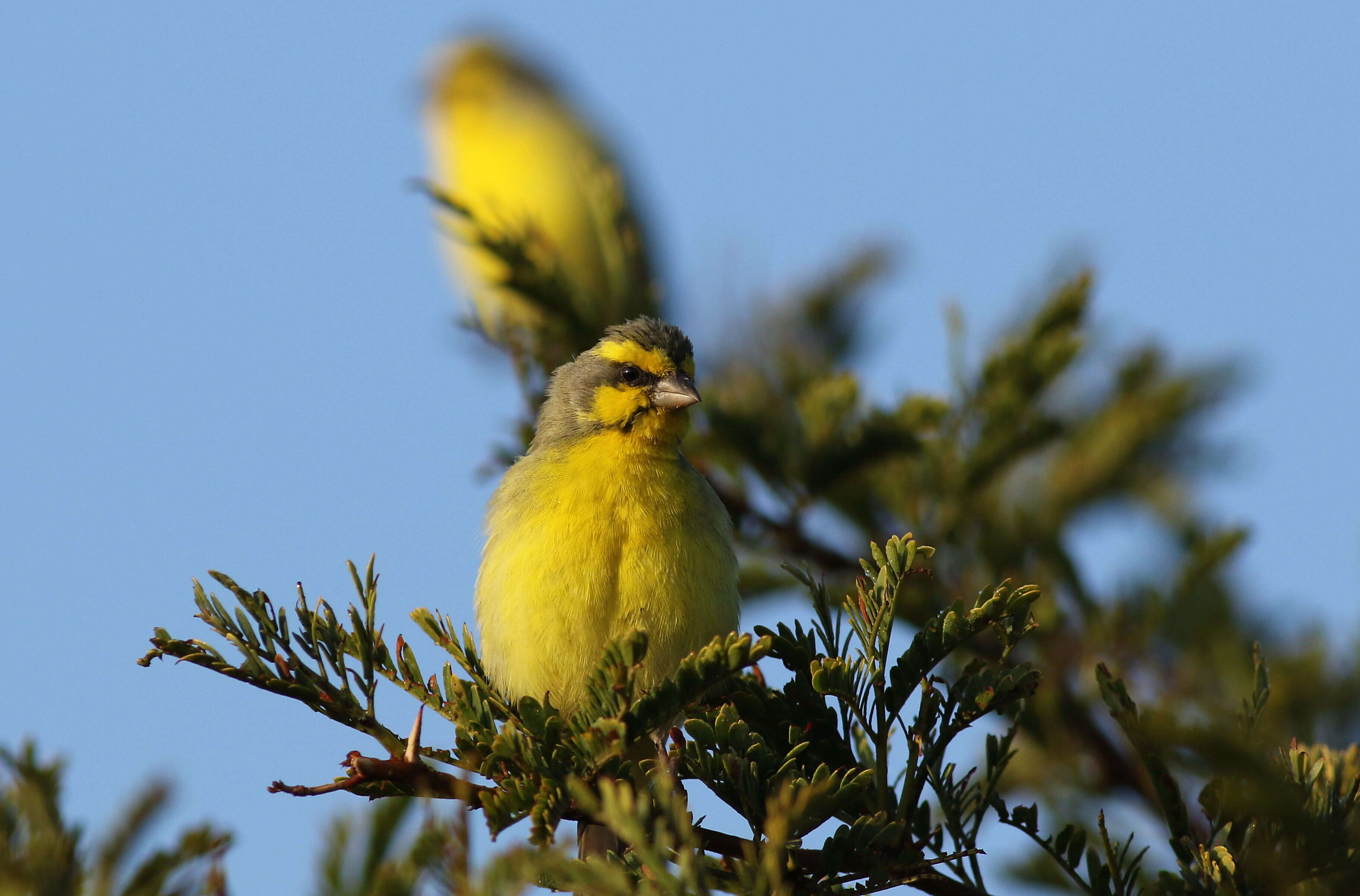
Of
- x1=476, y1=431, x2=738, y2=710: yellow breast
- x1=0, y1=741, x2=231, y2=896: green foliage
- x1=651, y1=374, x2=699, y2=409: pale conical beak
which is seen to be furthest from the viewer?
x1=651, y1=374, x2=699, y2=409: pale conical beak

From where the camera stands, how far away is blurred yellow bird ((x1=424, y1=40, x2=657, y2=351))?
462cm

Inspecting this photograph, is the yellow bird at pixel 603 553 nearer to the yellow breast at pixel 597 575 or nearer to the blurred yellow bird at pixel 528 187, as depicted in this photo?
the yellow breast at pixel 597 575

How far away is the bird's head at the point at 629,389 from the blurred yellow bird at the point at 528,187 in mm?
127

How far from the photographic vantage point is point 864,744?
2596mm

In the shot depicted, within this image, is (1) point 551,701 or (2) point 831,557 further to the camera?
(2) point 831,557

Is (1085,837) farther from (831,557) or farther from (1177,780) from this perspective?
(831,557)

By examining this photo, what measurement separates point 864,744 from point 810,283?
3.10 metres

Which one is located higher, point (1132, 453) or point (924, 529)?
point (1132, 453)

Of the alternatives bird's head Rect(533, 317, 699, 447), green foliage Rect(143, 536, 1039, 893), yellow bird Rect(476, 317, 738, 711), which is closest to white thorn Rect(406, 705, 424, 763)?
green foliage Rect(143, 536, 1039, 893)

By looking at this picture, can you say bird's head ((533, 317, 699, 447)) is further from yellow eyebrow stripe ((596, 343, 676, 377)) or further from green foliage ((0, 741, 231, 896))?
green foliage ((0, 741, 231, 896))

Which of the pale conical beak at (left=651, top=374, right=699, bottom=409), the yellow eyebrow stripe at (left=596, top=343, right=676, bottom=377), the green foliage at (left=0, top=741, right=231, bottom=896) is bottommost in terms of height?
the green foliage at (left=0, top=741, right=231, bottom=896)

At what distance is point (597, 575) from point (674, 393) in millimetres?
889

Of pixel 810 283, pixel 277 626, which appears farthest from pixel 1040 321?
pixel 277 626

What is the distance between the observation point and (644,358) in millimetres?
4422
